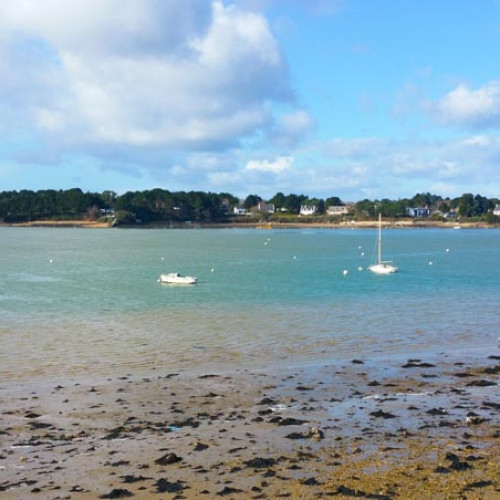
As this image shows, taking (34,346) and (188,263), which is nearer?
(34,346)

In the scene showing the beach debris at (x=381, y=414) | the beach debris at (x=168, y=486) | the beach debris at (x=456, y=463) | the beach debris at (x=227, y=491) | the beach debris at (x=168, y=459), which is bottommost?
the beach debris at (x=381, y=414)

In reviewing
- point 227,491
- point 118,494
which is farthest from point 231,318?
point 118,494

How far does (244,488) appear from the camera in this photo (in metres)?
10.7

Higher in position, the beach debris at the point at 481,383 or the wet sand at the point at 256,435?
the wet sand at the point at 256,435

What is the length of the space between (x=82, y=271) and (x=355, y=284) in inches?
1015

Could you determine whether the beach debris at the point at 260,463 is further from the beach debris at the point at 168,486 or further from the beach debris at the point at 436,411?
the beach debris at the point at 436,411

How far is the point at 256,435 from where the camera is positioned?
1359 cm

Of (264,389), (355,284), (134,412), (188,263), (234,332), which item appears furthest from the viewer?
(188,263)

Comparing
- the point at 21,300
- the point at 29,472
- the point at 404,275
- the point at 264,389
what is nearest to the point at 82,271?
the point at 21,300

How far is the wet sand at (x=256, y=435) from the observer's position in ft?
35.5

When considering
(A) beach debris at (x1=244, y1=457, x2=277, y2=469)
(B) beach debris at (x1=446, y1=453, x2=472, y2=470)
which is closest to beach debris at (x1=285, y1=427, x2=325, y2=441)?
(A) beach debris at (x1=244, y1=457, x2=277, y2=469)

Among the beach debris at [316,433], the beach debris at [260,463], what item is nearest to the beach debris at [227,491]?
the beach debris at [260,463]

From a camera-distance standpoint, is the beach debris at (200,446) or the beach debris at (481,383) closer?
the beach debris at (200,446)

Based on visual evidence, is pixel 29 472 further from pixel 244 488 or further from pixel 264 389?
pixel 264 389
